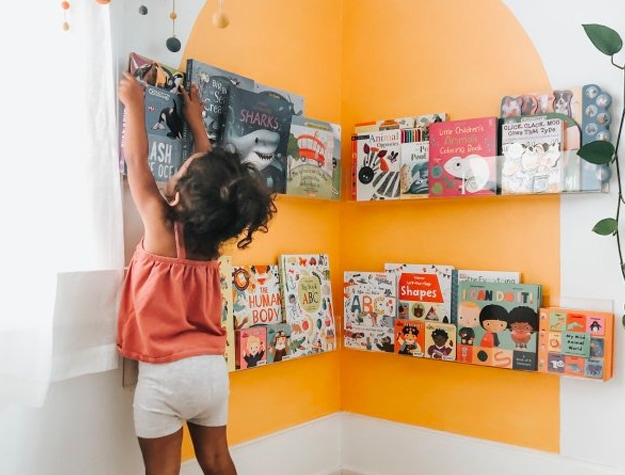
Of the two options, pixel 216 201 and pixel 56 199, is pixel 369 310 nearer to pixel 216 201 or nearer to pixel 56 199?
pixel 216 201

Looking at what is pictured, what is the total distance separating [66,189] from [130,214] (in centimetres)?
26

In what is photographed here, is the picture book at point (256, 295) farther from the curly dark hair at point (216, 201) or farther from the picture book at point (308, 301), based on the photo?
the curly dark hair at point (216, 201)

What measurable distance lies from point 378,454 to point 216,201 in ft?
4.87

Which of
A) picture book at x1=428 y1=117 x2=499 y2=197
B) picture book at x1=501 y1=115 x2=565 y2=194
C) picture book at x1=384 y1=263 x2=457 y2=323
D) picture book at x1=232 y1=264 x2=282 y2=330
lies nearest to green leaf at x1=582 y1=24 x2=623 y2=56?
picture book at x1=501 y1=115 x2=565 y2=194

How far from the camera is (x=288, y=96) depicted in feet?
8.25

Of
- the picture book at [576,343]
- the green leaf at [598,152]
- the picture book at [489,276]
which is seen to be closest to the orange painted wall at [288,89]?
the picture book at [489,276]

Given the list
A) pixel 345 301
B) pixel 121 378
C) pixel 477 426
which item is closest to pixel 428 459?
pixel 477 426

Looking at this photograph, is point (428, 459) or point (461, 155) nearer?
point (461, 155)

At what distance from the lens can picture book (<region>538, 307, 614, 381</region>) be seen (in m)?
2.15

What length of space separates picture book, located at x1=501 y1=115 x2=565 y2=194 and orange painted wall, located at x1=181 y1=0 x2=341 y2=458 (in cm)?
80

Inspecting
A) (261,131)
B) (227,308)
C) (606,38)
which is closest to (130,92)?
(261,131)

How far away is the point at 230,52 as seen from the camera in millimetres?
2365

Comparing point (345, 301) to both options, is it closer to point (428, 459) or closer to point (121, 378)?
point (428, 459)

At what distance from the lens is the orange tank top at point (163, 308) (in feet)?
5.81
